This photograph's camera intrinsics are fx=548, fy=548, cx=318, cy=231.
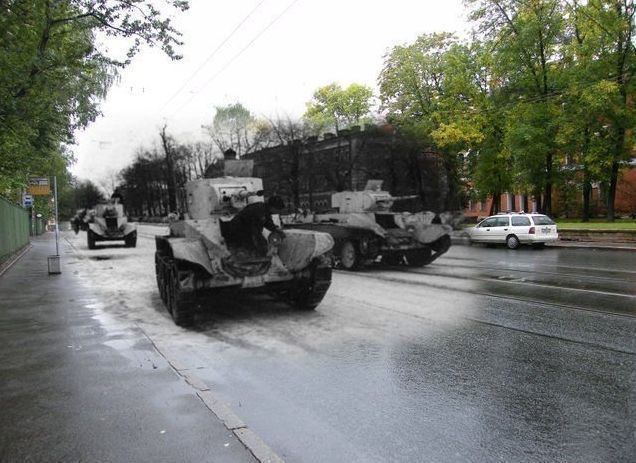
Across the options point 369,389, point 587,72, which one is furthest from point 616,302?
point 587,72

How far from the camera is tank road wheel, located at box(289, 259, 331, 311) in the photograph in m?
9.02

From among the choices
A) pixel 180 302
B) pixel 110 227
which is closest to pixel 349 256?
pixel 180 302

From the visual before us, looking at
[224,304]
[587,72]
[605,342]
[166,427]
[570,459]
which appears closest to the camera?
[570,459]

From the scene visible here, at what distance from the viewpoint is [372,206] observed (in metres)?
17.2

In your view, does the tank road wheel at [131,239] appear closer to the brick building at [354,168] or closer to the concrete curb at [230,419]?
the brick building at [354,168]

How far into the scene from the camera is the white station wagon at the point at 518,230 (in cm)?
2309

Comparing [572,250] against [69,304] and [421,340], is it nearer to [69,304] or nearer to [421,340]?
[421,340]

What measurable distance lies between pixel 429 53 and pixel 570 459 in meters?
36.2

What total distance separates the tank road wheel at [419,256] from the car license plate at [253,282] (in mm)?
8499

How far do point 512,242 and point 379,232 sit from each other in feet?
34.6

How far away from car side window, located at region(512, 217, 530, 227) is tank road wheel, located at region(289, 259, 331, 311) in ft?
55.5

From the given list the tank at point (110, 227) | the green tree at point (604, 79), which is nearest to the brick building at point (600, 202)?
the green tree at point (604, 79)

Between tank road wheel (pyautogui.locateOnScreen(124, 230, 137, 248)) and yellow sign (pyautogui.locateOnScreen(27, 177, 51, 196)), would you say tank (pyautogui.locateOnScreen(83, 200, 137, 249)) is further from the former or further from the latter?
yellow sign (pyautogui.locateOnScreen(27, 177, 51, 196))

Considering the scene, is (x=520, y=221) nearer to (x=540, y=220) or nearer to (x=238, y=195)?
(x=540, y=220)
